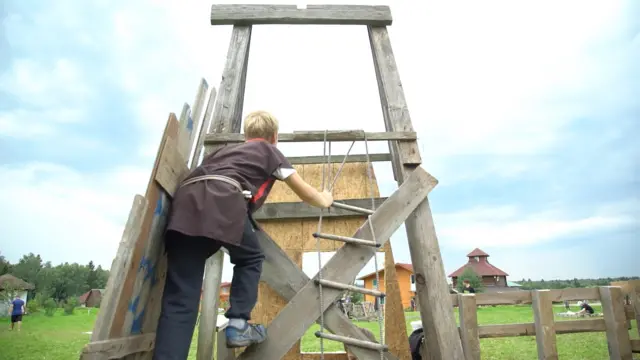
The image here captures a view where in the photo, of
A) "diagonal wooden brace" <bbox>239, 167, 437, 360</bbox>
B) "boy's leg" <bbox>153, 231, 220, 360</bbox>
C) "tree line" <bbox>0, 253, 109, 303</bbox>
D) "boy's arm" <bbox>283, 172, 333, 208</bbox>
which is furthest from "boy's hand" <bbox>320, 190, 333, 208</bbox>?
"tree line" <bbox>0, 253, 109, 303</bbox>

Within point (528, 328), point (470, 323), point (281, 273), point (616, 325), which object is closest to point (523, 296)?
point (528, 328)

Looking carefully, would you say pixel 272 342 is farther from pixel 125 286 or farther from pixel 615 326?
pixel 615 326

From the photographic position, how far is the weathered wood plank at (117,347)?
159 centimetres

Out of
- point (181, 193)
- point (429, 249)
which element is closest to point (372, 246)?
point (429, 249)

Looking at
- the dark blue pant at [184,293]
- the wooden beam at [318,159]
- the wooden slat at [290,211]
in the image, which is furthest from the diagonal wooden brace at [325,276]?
the wooden beam at [318,159]

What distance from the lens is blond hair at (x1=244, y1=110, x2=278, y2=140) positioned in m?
2.55

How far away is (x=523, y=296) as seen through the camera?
16.2 ft

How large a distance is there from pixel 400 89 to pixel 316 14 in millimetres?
1083

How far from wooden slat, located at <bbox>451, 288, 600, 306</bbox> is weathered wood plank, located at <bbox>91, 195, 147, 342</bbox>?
12.8 ft

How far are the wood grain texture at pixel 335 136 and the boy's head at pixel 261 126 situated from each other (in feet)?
1.59

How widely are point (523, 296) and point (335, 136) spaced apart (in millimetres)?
3464

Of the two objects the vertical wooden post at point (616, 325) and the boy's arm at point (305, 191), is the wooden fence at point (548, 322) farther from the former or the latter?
the boy's arm at point (305, 191)

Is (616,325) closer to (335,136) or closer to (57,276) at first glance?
(335,136)

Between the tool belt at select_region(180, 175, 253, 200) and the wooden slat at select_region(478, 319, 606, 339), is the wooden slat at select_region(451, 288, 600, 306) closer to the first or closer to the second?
the wooden slat at select_region(478, 319, 606, 339)
